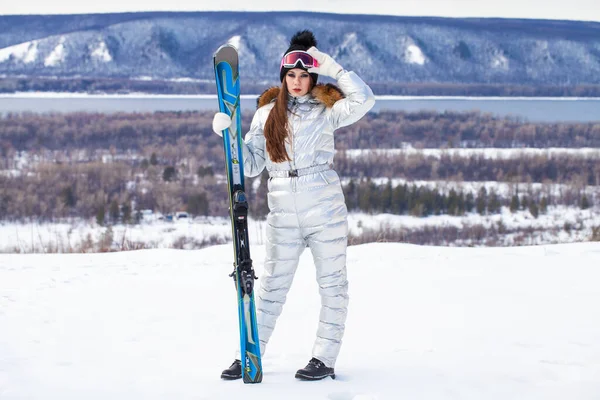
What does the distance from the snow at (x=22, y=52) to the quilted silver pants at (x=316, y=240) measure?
83.3 meters

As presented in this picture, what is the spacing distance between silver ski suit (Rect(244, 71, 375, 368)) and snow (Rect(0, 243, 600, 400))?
321 millimetres

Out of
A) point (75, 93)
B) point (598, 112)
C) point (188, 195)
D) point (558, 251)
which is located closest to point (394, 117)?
point (598, 112)

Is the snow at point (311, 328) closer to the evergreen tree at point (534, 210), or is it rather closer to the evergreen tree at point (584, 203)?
the evergreen tree at point (534, 210)

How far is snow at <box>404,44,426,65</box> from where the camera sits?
81.4 metres

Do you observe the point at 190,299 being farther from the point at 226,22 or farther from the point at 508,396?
the point at 226,22

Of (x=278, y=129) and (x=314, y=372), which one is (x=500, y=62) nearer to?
(x=278, y=129)

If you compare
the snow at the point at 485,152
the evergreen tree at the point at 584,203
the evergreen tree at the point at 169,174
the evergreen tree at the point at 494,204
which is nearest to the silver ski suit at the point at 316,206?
the evergreen tree at the point at 494,204

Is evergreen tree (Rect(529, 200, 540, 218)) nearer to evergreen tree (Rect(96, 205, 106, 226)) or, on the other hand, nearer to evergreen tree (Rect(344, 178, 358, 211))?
evergreen tree (Rect(344, 178, 358, 211))

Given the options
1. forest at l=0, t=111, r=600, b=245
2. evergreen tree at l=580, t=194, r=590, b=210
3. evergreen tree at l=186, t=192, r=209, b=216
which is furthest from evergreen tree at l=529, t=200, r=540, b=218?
evergreen tree at l=186, t=192, r=209, b=216

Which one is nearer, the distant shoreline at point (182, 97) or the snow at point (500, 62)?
the distant shoreline at point (182, 97)

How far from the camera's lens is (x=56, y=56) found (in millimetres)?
79812

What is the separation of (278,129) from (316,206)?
33 centimetres

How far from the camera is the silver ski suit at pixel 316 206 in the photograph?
2869mm

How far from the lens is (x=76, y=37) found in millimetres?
82625
